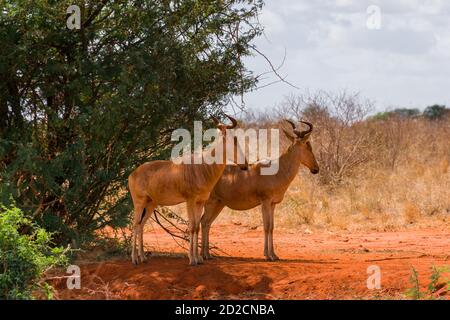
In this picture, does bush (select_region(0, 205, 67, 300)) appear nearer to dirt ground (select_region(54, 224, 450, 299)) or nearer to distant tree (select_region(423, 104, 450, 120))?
dirt ground (select_region(54, 224, 450, 299))

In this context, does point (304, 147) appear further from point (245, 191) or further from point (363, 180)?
point (363, 180)

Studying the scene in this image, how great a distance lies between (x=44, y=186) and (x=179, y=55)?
2457 millimetres

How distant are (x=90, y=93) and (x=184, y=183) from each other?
1.81 meters

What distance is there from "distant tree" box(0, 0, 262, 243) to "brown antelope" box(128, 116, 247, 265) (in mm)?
640

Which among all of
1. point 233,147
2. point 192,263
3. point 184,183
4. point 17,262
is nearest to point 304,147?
point 233,147

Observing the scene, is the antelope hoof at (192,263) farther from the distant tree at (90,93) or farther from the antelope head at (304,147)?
the antelope head at (304,147)

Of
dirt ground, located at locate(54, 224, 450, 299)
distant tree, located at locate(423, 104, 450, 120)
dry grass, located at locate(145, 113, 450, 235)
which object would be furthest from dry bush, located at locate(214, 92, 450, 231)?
distant tree, located at locate(423, 104, 450, 120)

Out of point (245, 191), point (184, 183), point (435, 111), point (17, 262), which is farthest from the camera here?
point (435, 111)

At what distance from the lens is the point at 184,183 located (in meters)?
11.0

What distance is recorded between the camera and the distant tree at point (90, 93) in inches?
434

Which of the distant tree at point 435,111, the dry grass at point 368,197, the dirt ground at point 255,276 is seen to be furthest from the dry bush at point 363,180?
the distant tree at point 435,111

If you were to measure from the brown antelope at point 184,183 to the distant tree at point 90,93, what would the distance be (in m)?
0.64
